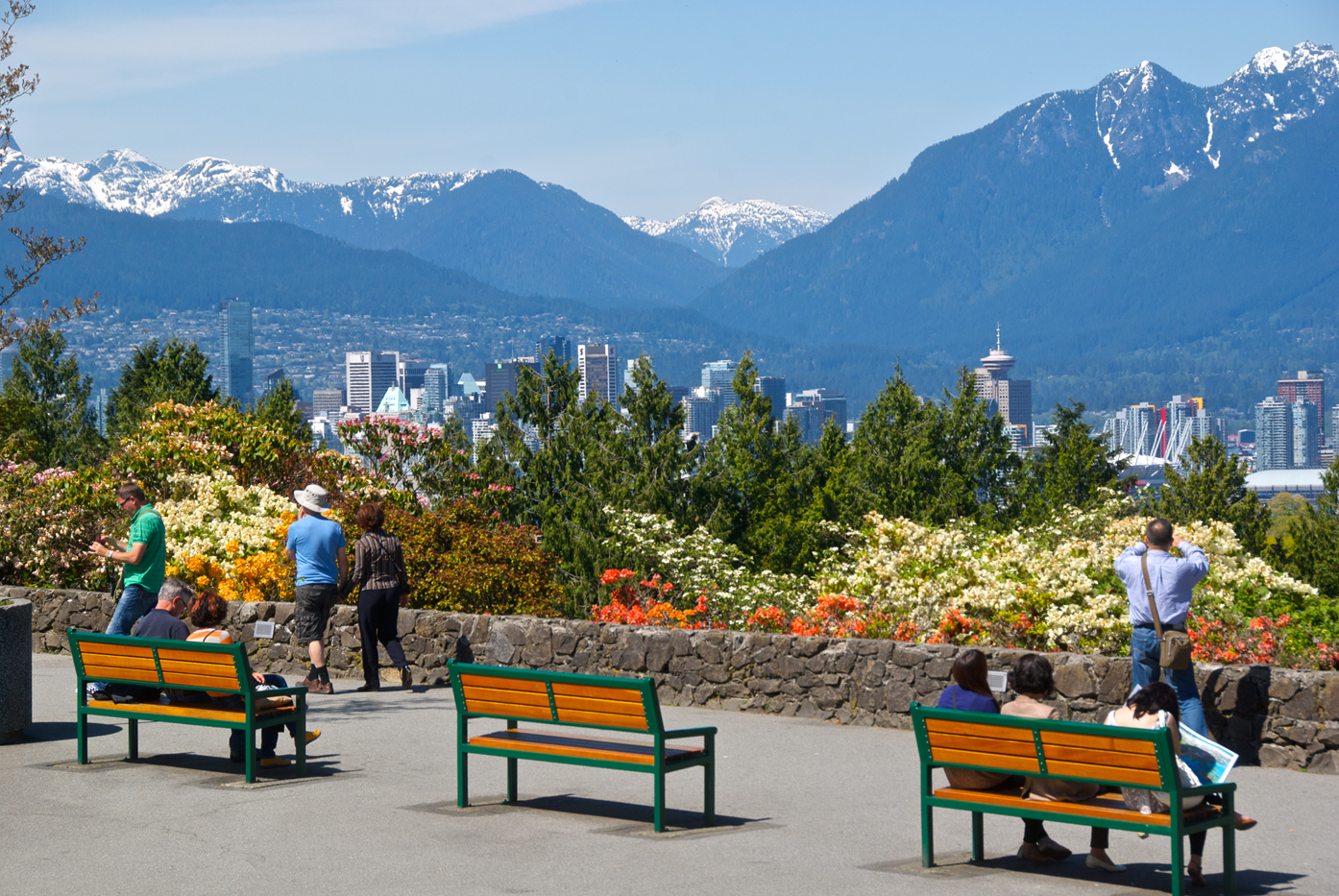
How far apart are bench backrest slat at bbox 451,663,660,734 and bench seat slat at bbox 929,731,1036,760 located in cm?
124

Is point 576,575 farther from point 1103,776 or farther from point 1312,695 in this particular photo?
point 1103,776

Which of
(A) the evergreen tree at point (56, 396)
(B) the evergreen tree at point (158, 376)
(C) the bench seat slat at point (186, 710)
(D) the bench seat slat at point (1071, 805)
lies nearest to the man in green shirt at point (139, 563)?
(C) the bench seat slat at point (186, 710)

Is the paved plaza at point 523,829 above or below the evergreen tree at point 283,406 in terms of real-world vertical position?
Result: below

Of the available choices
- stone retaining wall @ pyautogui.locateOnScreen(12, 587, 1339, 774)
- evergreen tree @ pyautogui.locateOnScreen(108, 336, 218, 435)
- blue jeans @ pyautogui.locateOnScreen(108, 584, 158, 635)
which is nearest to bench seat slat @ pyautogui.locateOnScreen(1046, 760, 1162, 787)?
stone retaining wall @ pyautogui.locateOnScreen(12, 587, 1339, 774)

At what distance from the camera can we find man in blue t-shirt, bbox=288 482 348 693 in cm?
1054

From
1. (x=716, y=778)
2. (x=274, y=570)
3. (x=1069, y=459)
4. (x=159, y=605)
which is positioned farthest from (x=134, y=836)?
(x=1069, y=459)

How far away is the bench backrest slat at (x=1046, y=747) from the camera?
215 inches

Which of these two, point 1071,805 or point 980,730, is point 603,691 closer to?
point 980,730

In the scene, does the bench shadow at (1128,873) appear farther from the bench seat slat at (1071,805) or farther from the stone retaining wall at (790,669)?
the stone retaining wall at (790,669)

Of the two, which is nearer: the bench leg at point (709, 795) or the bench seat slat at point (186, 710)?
the bench leg at point (709, 795)

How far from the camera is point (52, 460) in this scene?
35.2 metres

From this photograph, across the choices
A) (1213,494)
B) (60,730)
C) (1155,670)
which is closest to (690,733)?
(1155,670)

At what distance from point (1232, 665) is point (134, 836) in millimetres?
6092

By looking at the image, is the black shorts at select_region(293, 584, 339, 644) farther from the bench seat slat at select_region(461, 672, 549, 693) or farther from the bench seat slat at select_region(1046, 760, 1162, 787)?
the bench seat slat at select_region(1046, 760, 1162, 787)
